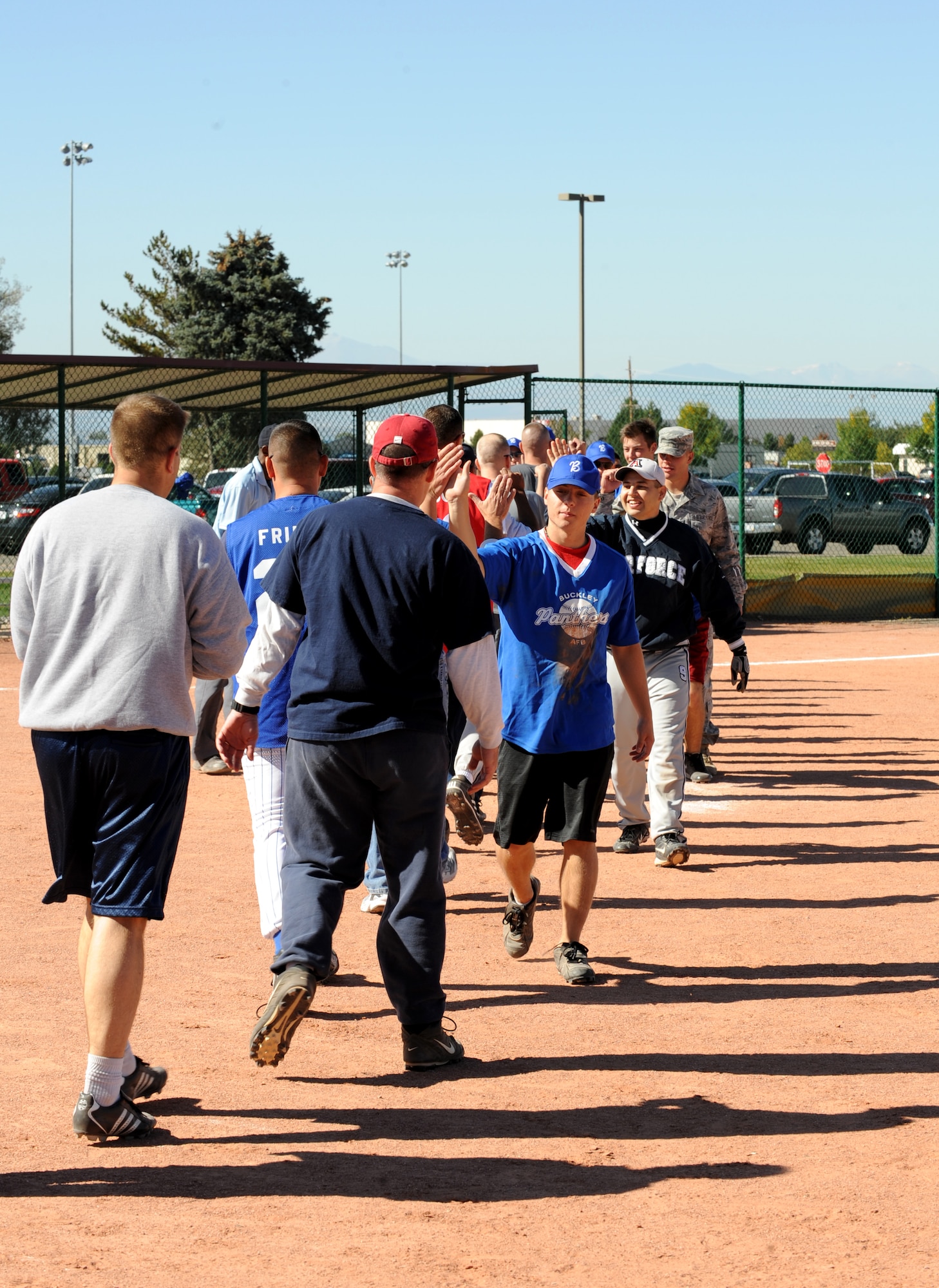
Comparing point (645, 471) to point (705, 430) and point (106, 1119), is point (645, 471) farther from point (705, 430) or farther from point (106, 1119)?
point (705, 430)

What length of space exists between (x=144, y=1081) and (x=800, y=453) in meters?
34.1

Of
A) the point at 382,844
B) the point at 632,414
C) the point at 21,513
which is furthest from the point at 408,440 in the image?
the point at 632,414

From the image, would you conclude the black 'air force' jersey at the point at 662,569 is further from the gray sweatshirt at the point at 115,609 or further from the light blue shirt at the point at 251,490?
the gray sweatshirt at the point at 115,609

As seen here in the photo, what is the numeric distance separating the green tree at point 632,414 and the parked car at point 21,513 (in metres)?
8.14

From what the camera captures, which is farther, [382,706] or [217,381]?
[217,381]

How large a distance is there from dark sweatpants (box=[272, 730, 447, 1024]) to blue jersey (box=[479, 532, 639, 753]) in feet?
3.55

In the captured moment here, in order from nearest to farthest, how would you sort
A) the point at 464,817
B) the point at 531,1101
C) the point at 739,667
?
the point at 531,1101 → the point at 464,817 → the point at 739,667

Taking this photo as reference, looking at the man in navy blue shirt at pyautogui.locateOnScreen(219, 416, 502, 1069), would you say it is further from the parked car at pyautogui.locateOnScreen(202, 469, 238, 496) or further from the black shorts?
the parked car at pyautogui.locateOnScreen(202, 469, 238, 496)

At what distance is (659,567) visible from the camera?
767 cm

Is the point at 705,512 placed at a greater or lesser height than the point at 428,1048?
greater

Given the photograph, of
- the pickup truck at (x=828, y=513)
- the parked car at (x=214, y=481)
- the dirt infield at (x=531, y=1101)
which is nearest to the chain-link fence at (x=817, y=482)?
the pickup truck at (x=828, y=513)

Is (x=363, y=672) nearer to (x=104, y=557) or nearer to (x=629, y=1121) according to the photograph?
(x=104, y=557)

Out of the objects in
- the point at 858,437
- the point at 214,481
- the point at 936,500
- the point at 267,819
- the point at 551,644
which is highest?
the point at 858,437

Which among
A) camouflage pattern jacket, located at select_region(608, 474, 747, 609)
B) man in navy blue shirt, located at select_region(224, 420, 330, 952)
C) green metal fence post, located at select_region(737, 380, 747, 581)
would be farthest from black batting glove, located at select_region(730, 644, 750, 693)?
green metal fence post, located at select_region(737, 380, 747, 581)
